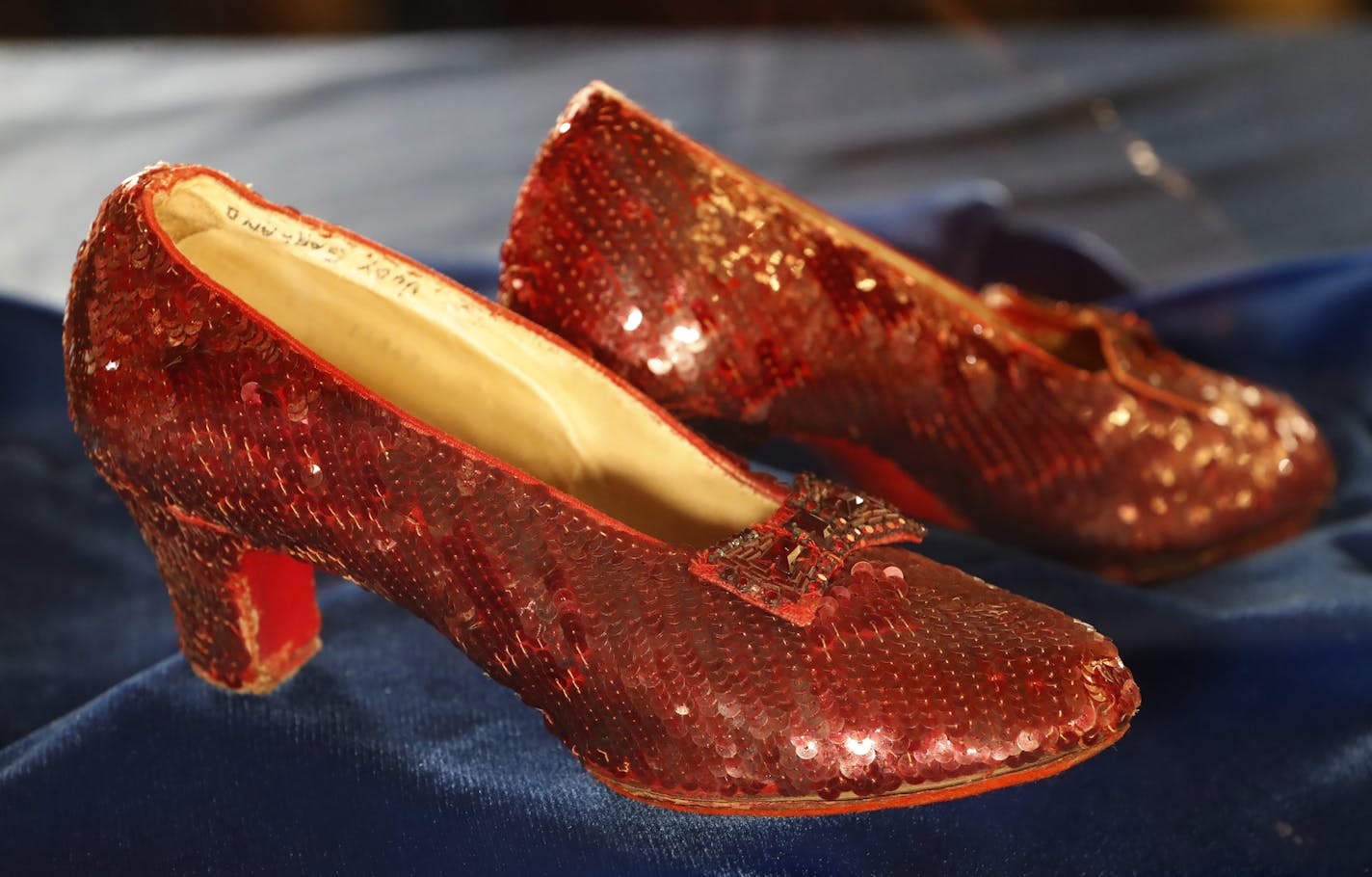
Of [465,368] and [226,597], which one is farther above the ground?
[465,368]

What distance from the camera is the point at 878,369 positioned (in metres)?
0.89

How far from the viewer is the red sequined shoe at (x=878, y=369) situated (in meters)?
0.83

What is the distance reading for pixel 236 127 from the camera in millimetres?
1811

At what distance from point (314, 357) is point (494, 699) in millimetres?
281

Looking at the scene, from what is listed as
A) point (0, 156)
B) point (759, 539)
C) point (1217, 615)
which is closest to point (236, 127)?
point (0, 156)

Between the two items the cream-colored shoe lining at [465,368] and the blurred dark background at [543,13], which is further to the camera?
the blurred dark background at [543,13]

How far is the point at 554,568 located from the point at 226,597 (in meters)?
0.25

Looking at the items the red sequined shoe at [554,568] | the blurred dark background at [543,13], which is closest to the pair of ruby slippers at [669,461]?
the red sequined shoe at [554,568]

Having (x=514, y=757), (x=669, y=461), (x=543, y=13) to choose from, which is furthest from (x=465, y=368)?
(x=543, y=13)

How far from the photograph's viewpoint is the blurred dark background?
2537mm

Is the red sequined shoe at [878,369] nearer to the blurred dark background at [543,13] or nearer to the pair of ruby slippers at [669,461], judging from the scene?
the pair of ruby slippers at [669,461]

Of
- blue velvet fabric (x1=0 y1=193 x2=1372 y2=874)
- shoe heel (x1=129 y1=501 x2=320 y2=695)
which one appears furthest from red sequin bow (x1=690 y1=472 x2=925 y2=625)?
shoe heel (x1=129 y1=501 x2=320 y2=695)

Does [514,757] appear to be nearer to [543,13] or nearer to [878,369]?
[878,369]

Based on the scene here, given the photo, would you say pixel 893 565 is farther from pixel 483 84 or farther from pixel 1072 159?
pixel 483 84
